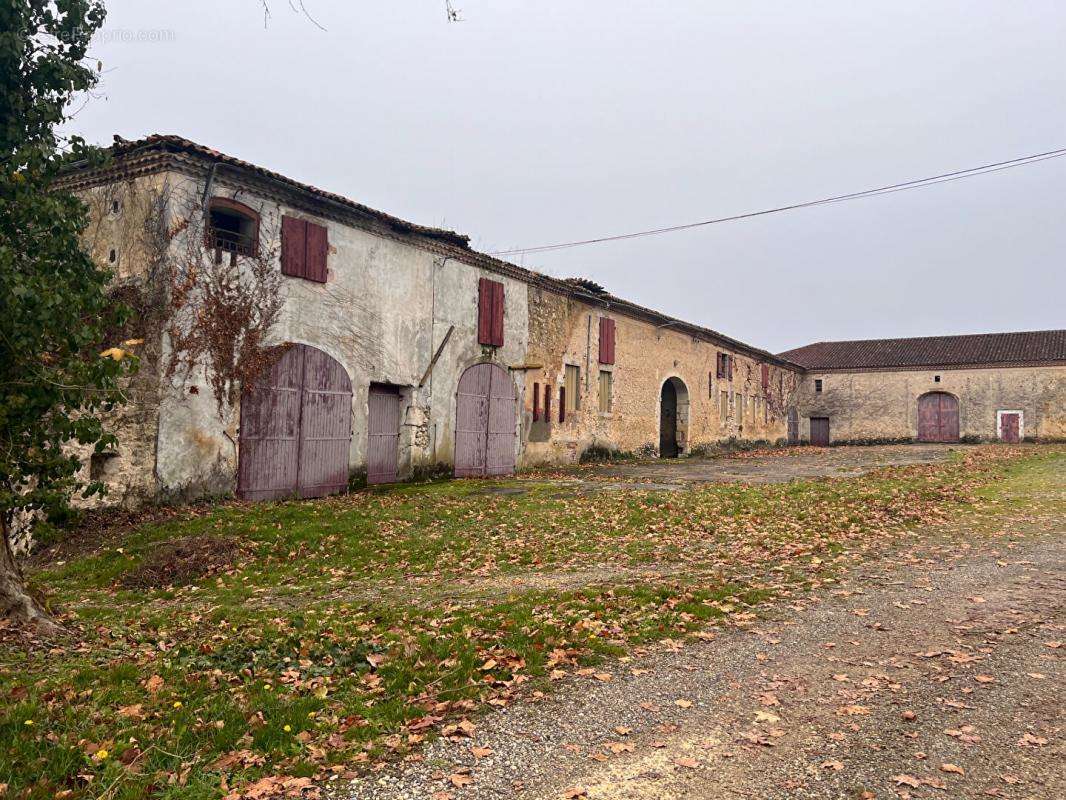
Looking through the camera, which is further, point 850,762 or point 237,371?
point 237,371

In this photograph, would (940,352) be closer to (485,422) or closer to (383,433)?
(485,422)

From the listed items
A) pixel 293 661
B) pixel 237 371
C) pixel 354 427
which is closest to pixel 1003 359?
pixel 354 427

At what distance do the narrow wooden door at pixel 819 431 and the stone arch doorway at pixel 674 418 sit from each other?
1813 cm

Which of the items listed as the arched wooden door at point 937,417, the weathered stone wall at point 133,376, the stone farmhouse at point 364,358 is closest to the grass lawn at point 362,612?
the weathered stone wall at point 133,376

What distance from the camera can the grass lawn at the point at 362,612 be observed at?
3660mm

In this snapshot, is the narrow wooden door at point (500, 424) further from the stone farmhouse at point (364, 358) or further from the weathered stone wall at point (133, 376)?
the weathered stone wall at point (133, 376)

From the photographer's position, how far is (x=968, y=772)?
131 inches

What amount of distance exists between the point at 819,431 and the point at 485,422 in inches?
1229

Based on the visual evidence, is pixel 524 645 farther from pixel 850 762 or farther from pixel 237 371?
pixel 237 371

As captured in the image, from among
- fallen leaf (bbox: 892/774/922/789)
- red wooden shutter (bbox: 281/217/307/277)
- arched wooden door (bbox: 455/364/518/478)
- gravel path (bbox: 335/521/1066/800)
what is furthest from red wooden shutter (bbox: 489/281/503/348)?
fallen leaf (bbox: 892/774/922/789)

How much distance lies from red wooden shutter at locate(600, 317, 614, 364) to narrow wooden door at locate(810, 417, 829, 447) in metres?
24.8

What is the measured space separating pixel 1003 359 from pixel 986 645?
38.4 metres

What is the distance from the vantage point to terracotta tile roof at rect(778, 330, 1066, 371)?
36.2 metres

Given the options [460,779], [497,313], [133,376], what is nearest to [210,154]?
[133,376]
